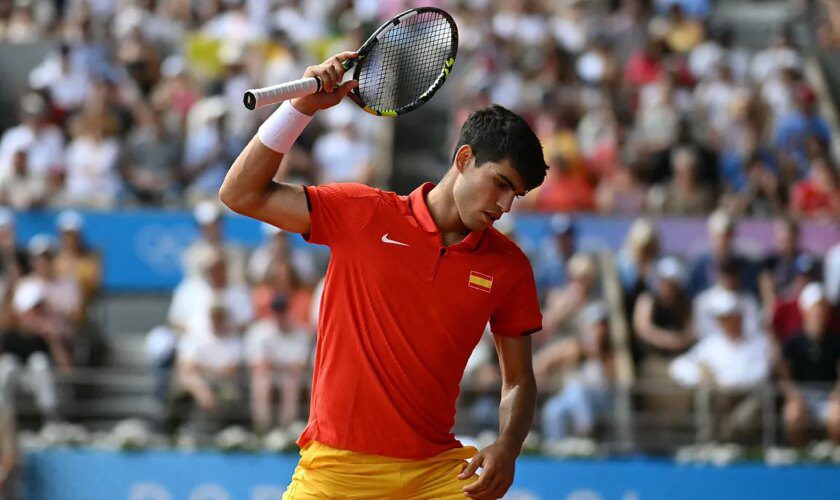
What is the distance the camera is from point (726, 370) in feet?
37.9

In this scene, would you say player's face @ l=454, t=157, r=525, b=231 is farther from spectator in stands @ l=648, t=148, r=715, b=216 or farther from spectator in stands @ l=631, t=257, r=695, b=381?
spectator in stands @ l=648, t=148, r=715, b=216

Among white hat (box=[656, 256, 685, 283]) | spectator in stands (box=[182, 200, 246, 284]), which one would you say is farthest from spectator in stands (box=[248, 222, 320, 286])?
white hat (box=[656, 256, 685, 283])

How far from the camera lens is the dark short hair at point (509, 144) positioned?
5.05 metres

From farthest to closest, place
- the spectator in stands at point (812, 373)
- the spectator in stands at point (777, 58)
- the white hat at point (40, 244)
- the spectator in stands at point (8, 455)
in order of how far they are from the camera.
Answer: the spectator in stands at point (777, 58)
the white hat at point (40, 244)
the spectator in stands at point (8, 455)
the spectator in stands at point (812, 373)

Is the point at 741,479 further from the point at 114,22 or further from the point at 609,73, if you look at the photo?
the point at 114,22

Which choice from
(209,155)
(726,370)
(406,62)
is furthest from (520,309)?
(209,155)

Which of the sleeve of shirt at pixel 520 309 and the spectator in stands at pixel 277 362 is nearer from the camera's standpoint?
the sleeve of shirt at pixel 520 309

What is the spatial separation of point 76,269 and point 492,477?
895cm

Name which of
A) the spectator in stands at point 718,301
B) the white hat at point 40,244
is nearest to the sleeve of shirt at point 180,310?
the white hat at point 40,244

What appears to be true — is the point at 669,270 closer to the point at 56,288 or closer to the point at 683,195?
the point at 683,195

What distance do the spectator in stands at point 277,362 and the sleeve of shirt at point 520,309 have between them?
6.25 metres

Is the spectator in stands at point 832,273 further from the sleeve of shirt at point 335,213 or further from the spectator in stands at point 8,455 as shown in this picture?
the sleeve of shirt at point 335,213

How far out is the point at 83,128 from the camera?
1511 centimetres

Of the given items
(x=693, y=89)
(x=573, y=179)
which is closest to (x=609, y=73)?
(x=693, y=89)
